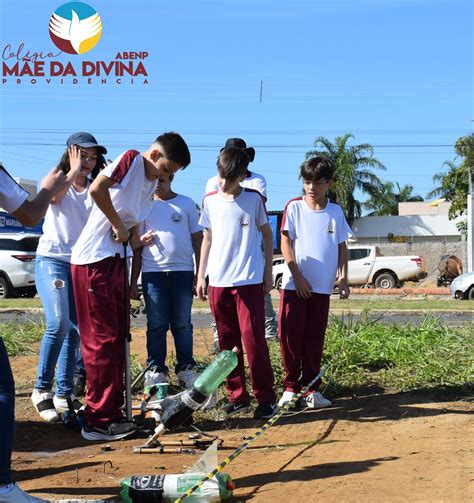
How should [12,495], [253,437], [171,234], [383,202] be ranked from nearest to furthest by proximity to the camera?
[12,495] → [253,437] → [171,234] → [383,202]

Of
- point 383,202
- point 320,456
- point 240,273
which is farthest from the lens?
point 383,202

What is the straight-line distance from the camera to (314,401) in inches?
259

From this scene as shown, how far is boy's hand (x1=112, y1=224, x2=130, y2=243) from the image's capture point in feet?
17.9

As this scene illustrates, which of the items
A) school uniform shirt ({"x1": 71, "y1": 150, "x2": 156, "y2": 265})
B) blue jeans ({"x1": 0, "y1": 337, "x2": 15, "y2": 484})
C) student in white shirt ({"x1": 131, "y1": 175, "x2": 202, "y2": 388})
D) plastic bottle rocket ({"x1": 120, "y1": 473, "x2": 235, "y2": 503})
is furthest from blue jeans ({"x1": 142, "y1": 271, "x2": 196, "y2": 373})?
blue jeans ({"x1": 0, "y1": 337, "x2": 15, "y2": 484})

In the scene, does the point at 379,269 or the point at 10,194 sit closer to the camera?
the point at 10,194

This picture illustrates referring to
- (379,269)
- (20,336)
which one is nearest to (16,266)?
(20,336)

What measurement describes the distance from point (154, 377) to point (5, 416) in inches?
119

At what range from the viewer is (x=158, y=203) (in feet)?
23.0

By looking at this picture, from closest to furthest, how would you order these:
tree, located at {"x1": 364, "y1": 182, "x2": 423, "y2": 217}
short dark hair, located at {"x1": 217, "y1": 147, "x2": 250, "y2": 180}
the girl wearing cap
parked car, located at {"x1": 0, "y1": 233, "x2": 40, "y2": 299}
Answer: the girl wearing cap < short dark hair, located at {"x1": 217, "y1": 147, "x2": 250, "y2": 180} < parked car, located at {"x1": 0, "y1": 233, "x2": 40, "y2": 299} < tree, located at {"x1": 364, "y1": 182, "x2": 423, "y2": 217}

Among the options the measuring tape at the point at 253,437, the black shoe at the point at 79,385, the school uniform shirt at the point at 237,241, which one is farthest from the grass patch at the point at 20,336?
the measuring tape at the point at 253,437

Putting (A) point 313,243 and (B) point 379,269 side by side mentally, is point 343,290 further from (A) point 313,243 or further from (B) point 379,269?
(B) point 379,269

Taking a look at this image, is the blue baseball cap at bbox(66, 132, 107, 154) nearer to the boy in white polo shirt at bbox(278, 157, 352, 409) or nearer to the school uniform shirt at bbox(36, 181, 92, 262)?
the school uniform shirt at bbox(36, 181, 92, 262)

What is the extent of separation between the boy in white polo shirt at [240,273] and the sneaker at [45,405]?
4.31 feet

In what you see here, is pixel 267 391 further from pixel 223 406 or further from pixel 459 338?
pixel 459 338
